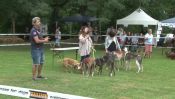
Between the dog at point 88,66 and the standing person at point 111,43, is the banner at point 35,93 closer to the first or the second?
the dog at point 88,66

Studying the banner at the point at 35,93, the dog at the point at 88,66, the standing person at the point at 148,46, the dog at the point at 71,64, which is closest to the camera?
the banner at the point at 35,93

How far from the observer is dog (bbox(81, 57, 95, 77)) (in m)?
13.6

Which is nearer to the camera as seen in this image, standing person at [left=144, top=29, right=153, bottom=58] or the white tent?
standing person at [left=144, top=29, right=153, bottom=58]

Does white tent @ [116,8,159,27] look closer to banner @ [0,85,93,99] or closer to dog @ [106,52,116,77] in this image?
dog @ [106,52,116,77]

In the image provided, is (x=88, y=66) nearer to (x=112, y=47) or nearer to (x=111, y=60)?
(x=111, y=60)

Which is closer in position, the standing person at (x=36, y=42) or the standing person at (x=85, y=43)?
the standing person at (x=36, y=42)

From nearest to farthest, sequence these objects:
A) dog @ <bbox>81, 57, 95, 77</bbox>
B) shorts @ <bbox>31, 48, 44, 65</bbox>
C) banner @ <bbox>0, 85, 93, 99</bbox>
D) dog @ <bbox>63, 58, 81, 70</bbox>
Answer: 1. banner @ <bbox>0, 85, 93, 99</bbox>
2. shorts @ <bbox>31, 48, 44, 65</bbox>
3. dog @ <bbox>81, 57, 95, 77</bbox>
4. dog @ <bbox>63, 58, 81, 70</bbox>

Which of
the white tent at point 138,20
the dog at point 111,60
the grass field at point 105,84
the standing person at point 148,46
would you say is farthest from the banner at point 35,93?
the white tent at point 138,20

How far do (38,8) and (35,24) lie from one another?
16.7 meters

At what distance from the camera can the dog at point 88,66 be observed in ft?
44.6

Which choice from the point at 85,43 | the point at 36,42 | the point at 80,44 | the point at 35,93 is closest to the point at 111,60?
→ the point at 85,43

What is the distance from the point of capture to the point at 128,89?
1084 centimetres

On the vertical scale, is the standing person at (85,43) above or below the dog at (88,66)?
above

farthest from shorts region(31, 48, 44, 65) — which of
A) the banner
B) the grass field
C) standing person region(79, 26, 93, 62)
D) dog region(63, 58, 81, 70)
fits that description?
the banner
